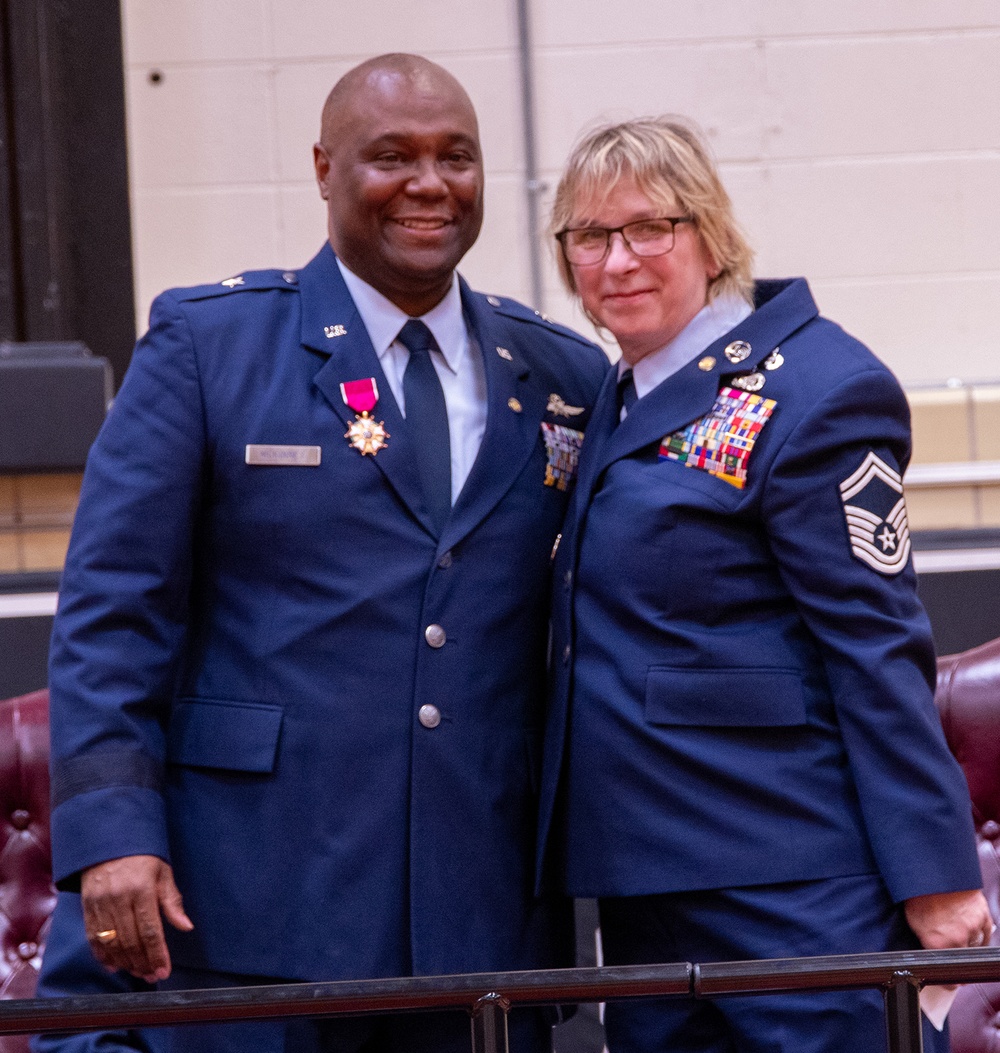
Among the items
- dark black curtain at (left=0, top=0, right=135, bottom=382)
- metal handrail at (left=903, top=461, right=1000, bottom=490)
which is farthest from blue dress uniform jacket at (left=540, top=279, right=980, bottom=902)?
dark black curtain at (left=0, top=0, right=135, bottom=382)

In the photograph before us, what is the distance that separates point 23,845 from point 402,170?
49.6 inches

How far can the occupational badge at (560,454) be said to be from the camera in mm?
1757

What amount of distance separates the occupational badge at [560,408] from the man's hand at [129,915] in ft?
2.42

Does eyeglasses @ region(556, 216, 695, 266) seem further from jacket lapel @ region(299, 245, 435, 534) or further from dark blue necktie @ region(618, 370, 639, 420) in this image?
jacket lapel @ region(299, 245, 435, 534)

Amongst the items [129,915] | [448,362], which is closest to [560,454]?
[448,362]

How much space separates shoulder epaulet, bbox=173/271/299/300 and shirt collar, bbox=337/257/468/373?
77 mm

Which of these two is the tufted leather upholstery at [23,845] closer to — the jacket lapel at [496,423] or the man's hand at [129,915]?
the man's hand at [129,915]

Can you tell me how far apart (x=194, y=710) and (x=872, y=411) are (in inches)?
32.2

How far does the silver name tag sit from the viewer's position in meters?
1.59

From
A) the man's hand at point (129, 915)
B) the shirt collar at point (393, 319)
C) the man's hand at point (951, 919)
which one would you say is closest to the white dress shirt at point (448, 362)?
the shirt collar at point (393, 319)

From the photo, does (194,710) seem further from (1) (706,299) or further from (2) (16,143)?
(2) (16,143)

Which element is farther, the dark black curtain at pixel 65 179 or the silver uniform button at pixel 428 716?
the dark black curtain at pixel 65 179

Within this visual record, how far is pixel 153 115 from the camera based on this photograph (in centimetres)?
309

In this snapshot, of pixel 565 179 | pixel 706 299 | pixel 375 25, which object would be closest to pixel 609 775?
pixel 706 299
